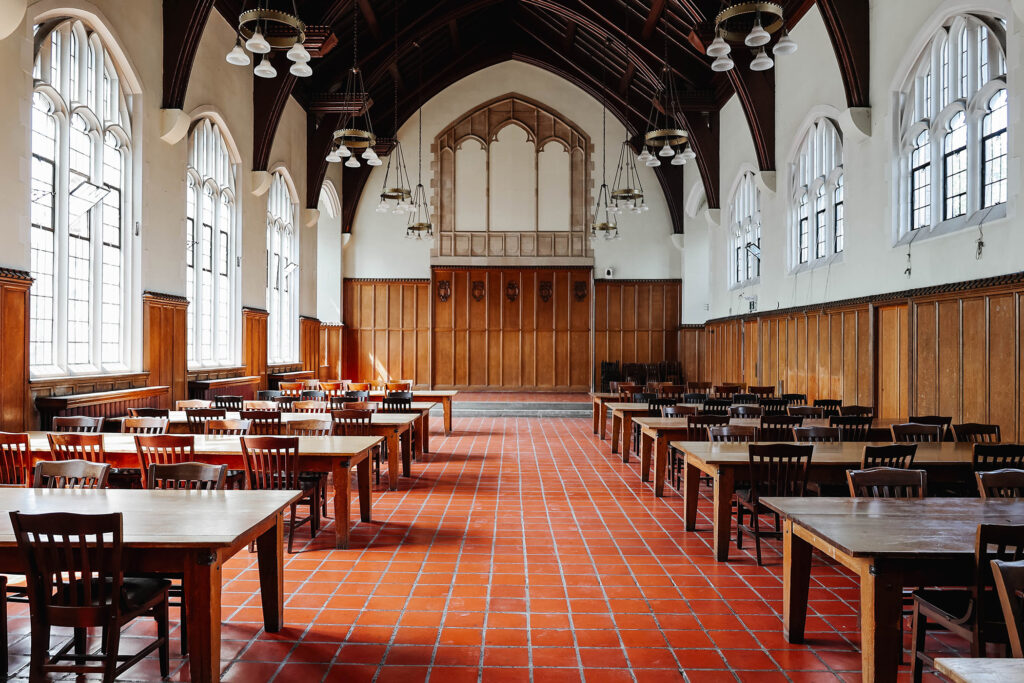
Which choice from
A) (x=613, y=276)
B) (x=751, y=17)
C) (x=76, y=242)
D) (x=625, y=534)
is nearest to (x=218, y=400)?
(x=76, y=242)

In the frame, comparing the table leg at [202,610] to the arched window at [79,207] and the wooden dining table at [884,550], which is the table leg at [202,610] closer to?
the wooden dining table at [884,550]

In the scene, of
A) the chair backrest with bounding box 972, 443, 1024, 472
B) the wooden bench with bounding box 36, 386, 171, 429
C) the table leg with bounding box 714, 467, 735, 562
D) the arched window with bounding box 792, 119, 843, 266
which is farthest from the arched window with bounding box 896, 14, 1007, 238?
the wooden bench with bounding box 36, 386, 171, 429

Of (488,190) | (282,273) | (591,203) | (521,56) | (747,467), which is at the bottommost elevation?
(747,467)

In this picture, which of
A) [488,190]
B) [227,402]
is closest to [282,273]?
[488,190]

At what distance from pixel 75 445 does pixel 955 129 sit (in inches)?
409

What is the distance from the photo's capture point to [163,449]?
5.66 meters

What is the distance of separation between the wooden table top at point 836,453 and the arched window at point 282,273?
12950 millimetres

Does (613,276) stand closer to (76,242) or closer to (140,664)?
(76,242)

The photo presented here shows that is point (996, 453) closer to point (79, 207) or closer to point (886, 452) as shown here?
point (886, 452)

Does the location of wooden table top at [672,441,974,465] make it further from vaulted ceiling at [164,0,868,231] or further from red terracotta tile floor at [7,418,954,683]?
vaulted ceiling at [164,0,868,231]

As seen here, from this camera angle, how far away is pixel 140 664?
3.83 m

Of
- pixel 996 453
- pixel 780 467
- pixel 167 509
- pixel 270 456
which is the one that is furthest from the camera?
pixel 270 456

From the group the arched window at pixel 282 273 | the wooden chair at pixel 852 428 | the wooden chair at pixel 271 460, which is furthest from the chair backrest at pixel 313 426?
the arched window at pixel 282 273

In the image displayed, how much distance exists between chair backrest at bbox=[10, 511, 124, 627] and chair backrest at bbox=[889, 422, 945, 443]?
627 cm
